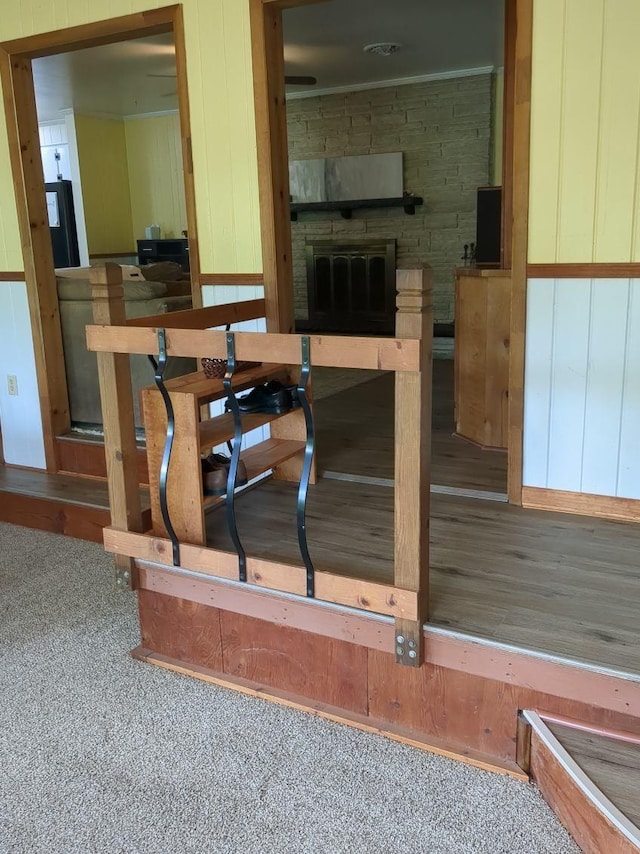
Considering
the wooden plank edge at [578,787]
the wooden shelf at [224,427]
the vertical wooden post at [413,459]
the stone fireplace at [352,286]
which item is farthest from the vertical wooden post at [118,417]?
the stone fireplace at [352,286]

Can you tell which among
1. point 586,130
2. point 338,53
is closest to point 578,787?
point 586,130

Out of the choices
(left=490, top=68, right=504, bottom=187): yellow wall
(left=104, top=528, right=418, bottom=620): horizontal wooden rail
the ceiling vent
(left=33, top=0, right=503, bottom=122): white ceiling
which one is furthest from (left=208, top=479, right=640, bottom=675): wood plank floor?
(left=490, top=68, right=504, bottom=187): yellow wall

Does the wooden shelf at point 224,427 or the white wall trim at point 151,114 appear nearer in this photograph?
the wooden shelf at point 224,427

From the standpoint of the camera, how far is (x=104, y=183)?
912 cm

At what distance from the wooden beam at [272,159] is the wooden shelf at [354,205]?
13.7 ft

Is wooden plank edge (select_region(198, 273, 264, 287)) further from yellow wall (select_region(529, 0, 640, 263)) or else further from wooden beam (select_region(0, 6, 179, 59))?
yellow wall (select_region(529, 0, 640, 263))

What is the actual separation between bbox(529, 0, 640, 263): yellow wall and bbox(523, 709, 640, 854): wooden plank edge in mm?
1568

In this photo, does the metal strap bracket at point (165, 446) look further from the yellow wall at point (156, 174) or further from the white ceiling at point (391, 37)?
Result: the yellow wall at point (156, 174)

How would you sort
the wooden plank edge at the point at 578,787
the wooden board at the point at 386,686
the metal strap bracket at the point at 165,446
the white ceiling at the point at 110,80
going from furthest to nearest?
the white ceiling at the point at 110,80
the metal strap bracket at the point at 165,446
the wooden board at the point at 386,686
the wooden plank edge at the point at 578,787

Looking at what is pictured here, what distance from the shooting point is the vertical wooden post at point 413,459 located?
180 centimetres

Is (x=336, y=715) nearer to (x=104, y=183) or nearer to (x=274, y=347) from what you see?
(x=274, y=347)

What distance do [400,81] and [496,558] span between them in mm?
5925

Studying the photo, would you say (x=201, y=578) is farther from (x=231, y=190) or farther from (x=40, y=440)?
(x=40, y=440)

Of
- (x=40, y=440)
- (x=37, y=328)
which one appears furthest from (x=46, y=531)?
(x=37, y=328)
